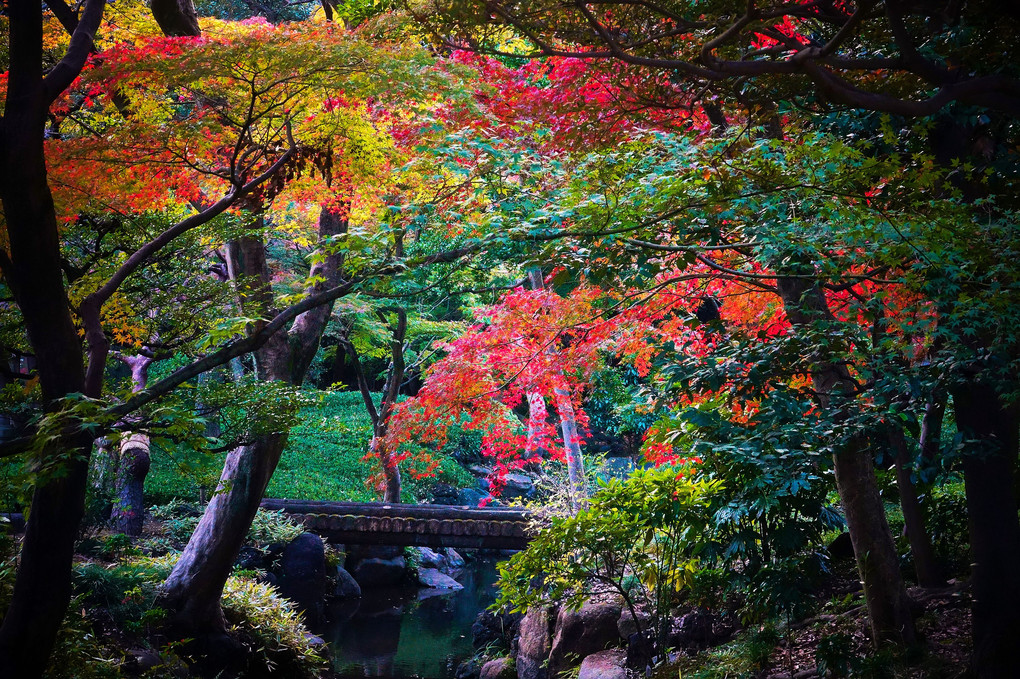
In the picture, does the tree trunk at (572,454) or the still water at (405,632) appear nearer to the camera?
the tree trunk at (572,454)

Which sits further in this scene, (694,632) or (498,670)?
(498,670)

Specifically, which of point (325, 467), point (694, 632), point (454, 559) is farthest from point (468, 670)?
point (325, 467)

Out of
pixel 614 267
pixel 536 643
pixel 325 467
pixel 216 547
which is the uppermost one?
pixel 614 267

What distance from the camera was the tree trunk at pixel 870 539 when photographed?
17.0ft

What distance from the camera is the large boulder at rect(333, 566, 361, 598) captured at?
13789mm

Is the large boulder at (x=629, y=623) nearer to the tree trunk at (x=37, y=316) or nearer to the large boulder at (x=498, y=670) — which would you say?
the large boulder at (x=498, y=670)

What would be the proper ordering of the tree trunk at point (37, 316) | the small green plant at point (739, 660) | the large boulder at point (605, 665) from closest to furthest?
the tree trunk at point (37, 316), the small green plant at point (739, 660), the large boulder at point (605, 665)

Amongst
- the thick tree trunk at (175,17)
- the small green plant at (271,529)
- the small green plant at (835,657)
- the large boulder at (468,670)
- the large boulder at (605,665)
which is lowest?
the large boulder at (468,670)

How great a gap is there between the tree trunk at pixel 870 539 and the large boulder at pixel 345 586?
34.8 ft

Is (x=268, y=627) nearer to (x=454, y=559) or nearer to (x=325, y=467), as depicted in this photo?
(x=454, y=559)

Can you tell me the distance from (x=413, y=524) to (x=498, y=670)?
407cm

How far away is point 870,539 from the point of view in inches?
209

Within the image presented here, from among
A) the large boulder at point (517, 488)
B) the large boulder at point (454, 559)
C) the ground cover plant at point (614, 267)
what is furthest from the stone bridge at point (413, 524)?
the large boulder at point (517, 488)

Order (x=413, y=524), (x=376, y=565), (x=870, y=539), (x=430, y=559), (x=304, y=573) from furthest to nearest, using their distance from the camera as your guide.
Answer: (x=430, y=559) → (x=376, y=565) → (x=413, y=524) → (x=304, y=573) → (x=870, y=539)
